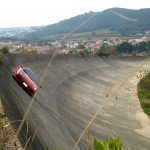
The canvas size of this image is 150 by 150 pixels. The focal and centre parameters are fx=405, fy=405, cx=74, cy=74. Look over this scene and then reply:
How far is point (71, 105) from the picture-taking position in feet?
119

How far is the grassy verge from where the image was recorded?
41.2 metres

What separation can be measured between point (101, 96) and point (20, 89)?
20.5 m

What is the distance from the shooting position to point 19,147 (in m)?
9.98

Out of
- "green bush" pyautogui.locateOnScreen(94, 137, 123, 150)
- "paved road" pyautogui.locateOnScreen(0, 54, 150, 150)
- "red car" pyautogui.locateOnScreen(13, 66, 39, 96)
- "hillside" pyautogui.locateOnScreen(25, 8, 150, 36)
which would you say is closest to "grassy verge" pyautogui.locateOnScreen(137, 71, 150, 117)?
"paved road" pyautogui.locateOnScreen(0, 54, 150, 150)

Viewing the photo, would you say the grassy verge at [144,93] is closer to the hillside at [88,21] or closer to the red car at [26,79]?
the red car at [26,79]

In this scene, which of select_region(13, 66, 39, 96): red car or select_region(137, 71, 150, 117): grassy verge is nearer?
select_region(13, 66, 39, 96): red car

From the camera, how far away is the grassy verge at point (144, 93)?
41.2 m

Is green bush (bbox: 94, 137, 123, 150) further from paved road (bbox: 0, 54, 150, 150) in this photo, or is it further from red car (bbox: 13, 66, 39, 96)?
red car (bbox: 13, 66, 39, 96)

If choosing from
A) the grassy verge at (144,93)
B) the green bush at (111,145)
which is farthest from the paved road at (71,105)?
the green bush at (111,145)

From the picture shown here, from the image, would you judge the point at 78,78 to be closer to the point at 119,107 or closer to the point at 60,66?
the point at 60,66

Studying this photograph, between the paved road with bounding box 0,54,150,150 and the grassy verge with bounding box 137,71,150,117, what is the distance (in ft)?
2.38

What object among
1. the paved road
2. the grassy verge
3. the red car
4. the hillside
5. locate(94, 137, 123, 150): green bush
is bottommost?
the grassy verge

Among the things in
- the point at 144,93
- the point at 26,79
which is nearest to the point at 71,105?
the point at 26,79

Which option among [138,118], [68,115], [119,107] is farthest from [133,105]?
[68,115]
